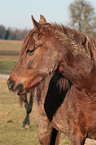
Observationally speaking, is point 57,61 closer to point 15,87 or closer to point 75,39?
point 75,39

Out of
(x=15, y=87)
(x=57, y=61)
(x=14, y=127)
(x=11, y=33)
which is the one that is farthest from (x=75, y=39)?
(x=11, y=33)

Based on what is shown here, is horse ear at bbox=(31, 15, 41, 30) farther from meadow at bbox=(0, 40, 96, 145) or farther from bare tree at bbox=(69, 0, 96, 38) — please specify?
bare tree at bbox=(69, 0, 96, 38)

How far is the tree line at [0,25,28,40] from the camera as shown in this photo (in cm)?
10546

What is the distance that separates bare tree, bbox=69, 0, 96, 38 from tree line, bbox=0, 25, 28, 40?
71.8 meters

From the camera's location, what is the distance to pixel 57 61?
3387mm

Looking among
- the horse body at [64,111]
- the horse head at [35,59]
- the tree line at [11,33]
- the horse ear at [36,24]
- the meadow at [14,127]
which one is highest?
the horse ear at [36,24]

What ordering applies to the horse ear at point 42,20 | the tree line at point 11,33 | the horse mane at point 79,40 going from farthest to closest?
the tree line at point 11,33 < the horse ear at point 42,20 < the horse mane at point 79,40

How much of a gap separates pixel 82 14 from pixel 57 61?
31007 mm

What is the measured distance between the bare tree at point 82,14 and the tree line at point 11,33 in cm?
7178

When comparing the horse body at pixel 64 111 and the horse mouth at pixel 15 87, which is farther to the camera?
the horse body at pixel 64 111

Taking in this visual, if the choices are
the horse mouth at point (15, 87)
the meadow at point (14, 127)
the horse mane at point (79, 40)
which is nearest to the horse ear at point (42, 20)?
the horse mane at point (79, 40)

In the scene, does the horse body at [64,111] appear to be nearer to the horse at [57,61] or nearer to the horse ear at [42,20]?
the horse at [57,61]

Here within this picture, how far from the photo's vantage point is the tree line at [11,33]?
346ft

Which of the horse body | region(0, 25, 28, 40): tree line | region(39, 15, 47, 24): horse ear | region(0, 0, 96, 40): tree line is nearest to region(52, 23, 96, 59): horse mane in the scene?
region(39, 15, 47, 24): horse ear
